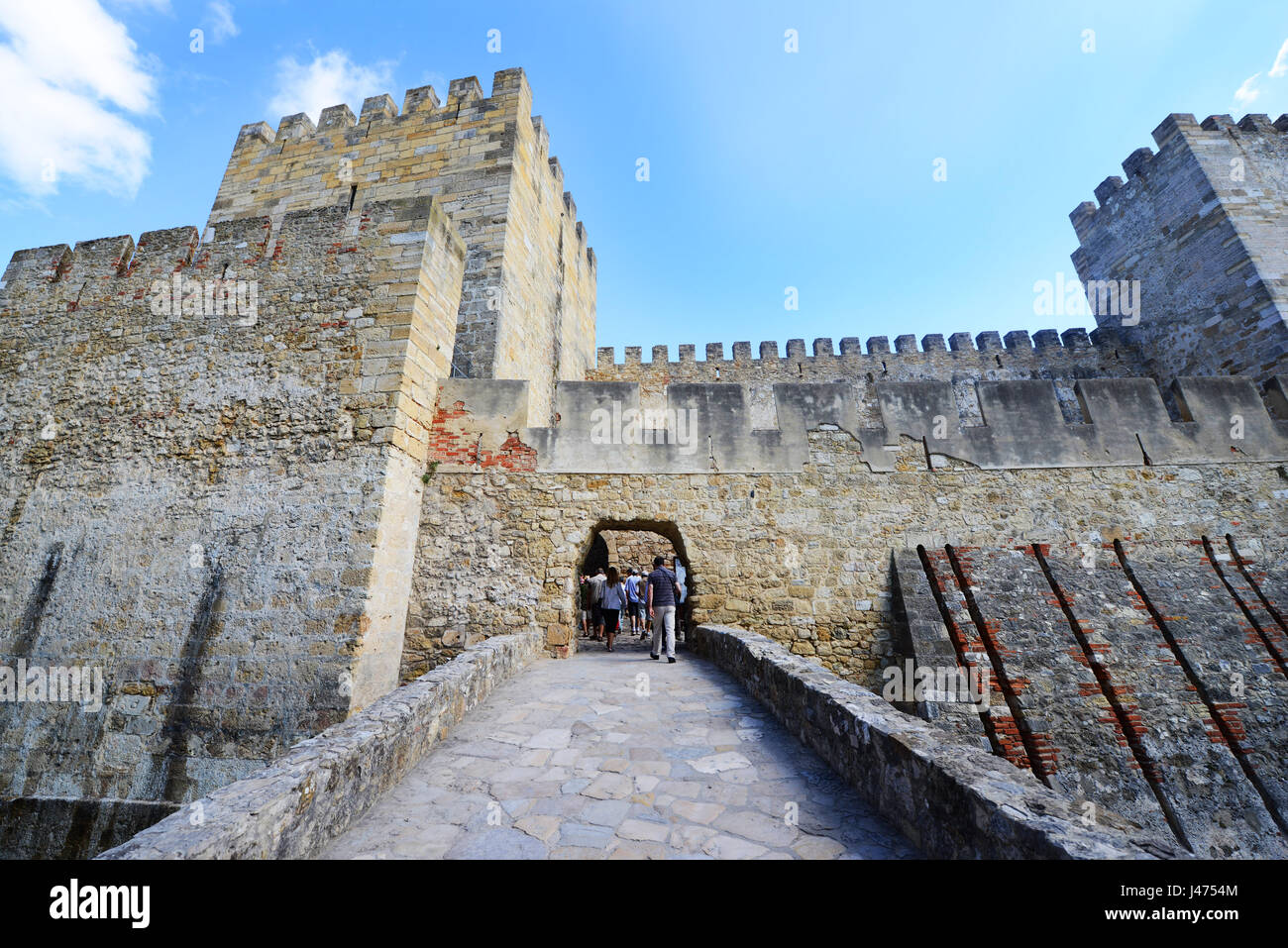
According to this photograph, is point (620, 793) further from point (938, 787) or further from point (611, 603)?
point (611, 603)

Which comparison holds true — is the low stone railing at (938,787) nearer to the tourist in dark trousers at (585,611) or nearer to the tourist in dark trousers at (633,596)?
the tourist in dark trousers at (585,611)

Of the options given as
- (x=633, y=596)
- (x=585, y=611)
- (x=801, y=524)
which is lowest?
(x=585, y=611)

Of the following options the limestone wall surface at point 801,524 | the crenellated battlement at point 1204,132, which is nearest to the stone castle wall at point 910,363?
the crenellated battlement at point 1204,132

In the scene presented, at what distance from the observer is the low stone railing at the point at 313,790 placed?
5.62ft

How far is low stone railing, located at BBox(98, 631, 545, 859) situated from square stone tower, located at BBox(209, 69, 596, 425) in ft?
17.1

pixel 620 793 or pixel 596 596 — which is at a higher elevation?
pixel 596 596

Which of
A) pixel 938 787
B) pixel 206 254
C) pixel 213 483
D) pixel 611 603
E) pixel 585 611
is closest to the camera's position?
pixel 938 787

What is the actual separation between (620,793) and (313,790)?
145 cm

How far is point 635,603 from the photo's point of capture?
10516mm

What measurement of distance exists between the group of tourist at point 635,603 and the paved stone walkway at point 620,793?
192 cm

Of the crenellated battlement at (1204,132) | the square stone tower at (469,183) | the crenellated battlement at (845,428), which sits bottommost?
the crenellated battlement at (845,428)

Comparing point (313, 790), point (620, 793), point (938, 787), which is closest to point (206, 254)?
point (313, 790)

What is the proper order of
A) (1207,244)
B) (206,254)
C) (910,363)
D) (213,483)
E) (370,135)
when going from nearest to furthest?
(213,483) < (206,254) < (370,135) < (1207,244) < (910,363)
